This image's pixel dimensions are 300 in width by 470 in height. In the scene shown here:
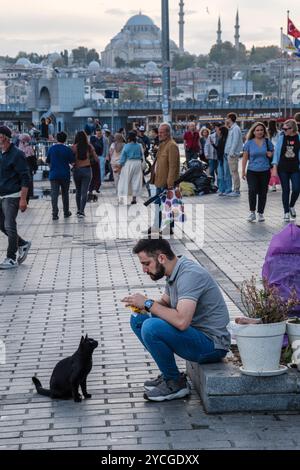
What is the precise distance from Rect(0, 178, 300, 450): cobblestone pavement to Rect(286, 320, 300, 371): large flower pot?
36 cm

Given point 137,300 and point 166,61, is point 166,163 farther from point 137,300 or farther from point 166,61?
point 166,61

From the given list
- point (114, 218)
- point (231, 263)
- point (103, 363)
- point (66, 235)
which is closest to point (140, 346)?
point (103, 363)

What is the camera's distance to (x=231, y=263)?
1241 cm

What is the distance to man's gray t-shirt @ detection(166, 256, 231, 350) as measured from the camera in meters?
6.73

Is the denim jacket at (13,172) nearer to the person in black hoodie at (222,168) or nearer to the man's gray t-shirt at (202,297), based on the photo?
the man's gray t-shirt at (202,297)

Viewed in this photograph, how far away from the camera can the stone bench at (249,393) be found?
6.45m

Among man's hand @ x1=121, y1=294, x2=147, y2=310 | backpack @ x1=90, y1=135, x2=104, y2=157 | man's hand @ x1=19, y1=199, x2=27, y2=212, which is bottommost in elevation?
backpack @ x1=90, y1=135, x2=104, y2=157

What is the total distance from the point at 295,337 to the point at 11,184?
266 inches

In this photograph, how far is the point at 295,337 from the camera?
261 inches

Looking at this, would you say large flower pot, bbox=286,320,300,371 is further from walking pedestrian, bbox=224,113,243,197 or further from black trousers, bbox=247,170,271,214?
walking pedestrian, bbox=224,113,243,197

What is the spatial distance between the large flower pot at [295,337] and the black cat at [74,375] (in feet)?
3.88

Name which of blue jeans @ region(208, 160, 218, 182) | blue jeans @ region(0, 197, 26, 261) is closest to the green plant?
blue jeans @ region(0, 197, 26, 261)

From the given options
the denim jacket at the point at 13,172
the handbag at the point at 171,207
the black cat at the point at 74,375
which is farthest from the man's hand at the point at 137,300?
the handbag at the point at 171,207
